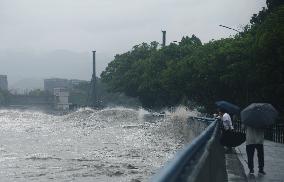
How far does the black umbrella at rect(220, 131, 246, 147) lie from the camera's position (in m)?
10.7

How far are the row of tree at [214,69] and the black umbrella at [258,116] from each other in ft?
48.8

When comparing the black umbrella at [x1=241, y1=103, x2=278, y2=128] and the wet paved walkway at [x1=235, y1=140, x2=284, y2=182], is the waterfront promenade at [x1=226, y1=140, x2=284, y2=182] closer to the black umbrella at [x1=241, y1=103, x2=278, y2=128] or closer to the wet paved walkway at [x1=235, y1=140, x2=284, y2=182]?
the wet paved walkway at [x1=235, y1=140, x2=284, y2=182]

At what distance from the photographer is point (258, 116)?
11.6m

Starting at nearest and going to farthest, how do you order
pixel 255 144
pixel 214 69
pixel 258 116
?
pixel 255 144 < pixel 258 116 < pixel 214 69

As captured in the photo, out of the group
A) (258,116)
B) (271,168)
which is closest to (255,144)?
(258,116)

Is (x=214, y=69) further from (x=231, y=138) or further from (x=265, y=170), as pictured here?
(x=231, y=138)

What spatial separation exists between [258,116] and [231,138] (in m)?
1.05

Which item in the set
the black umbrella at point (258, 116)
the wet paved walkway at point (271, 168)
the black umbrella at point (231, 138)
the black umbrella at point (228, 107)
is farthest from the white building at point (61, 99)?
the black umbrella at point (231, 138)

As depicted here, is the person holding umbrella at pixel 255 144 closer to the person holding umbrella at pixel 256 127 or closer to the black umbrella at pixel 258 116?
the person holding umbrella at pixel 256 127

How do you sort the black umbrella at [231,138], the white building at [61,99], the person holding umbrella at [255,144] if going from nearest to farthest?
the black umbrella at [231,138] < the person holding umbrella at [255,144] < the white building at [61,99]

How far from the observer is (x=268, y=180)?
10352 mm

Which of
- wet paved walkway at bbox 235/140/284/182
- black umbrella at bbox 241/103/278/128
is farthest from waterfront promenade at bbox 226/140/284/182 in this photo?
black umbrella at bbox 241/103/278/128

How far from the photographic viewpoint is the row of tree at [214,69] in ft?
92.3

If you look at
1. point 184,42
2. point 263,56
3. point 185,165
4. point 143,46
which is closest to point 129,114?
point 184,42
